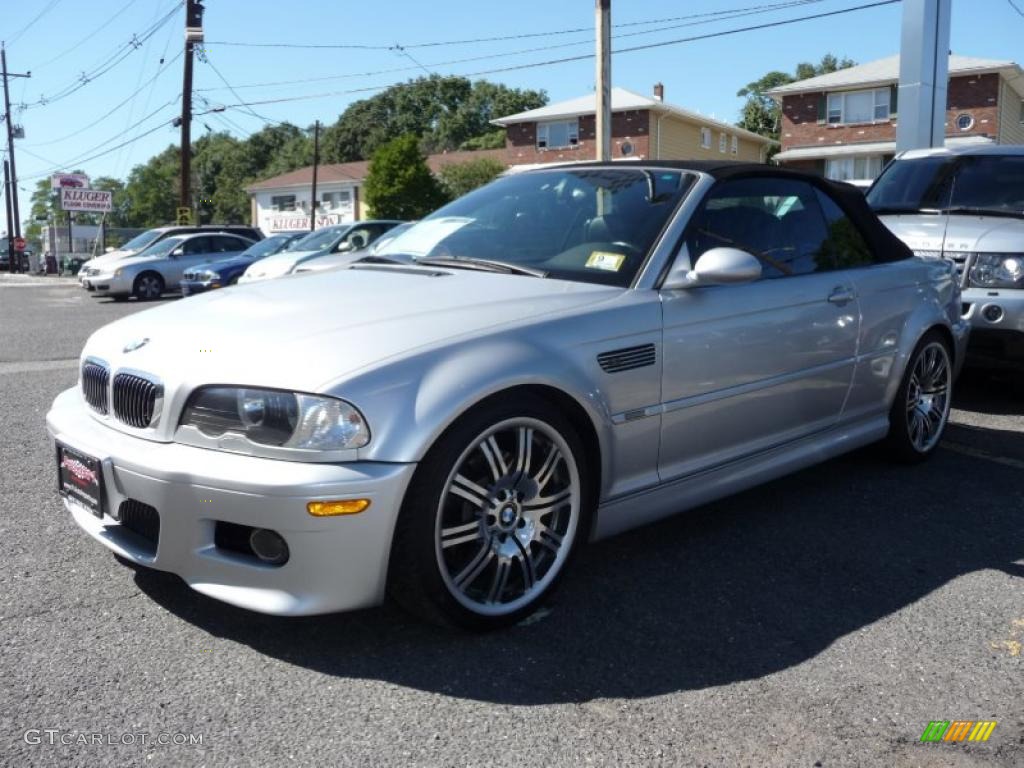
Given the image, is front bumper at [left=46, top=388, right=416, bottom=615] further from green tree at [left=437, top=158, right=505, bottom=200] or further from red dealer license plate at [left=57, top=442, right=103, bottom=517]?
green tree at [left=437, top=158, right=505, bottom=200]

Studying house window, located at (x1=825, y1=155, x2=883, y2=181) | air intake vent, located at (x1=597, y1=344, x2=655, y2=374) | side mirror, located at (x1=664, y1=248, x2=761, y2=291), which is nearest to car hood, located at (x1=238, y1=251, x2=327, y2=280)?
side mirror, located at (x1=664, y1=248, x2=761, y2=291)

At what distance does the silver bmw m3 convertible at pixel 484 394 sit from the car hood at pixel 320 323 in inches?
0.5

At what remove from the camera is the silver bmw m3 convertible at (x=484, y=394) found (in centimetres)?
274

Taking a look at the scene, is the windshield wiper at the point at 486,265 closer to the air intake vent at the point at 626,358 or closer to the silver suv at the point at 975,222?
the air intake vent at the point at 626,358

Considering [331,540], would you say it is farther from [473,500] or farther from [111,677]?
[111,677]

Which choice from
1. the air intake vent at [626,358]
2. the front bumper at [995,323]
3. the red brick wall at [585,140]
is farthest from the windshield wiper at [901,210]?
the red brick wall at [585,140]

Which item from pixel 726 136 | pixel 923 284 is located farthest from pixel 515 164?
pixel 923 284

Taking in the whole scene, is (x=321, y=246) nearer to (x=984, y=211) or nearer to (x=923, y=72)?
(x=923, y=72)

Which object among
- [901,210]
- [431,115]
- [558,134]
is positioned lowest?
[901,210]

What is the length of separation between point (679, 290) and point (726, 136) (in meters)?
51.6

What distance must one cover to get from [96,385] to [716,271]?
7.25 ft

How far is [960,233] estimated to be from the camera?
6.64 metres

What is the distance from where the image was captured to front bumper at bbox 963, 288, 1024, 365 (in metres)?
6.18

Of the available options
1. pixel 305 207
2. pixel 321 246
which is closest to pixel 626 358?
pixel 321 246
